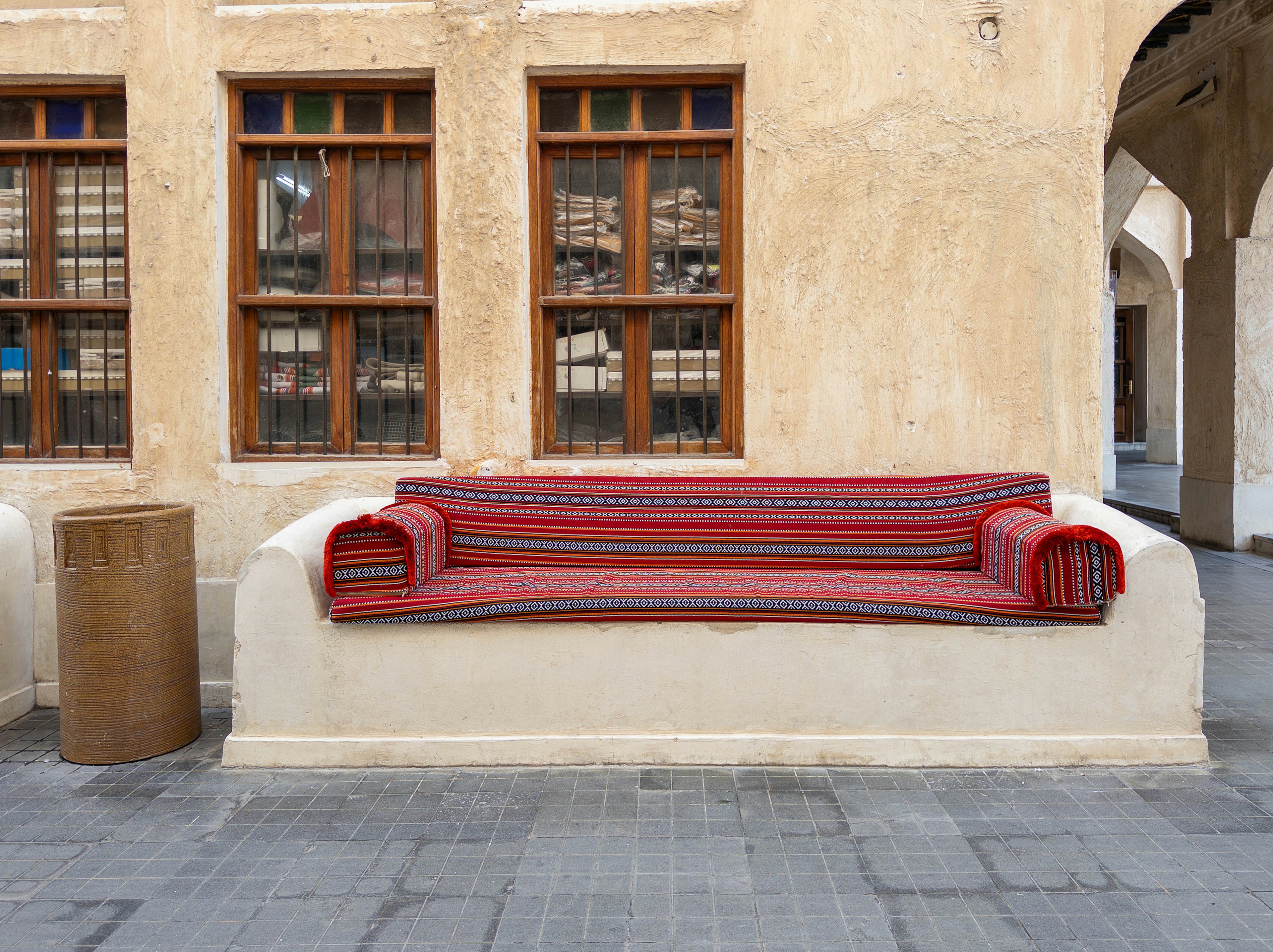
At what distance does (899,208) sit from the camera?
4285 mm

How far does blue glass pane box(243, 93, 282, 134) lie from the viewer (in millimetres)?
4477

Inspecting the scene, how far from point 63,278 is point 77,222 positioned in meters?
0.28

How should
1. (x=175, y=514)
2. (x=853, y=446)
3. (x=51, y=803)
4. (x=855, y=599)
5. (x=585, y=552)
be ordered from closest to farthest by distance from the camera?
(x=51, y=803)
(x=855, y=599)
(x=175, y=514)
(x=585, y=552)
(x=853, y=446)

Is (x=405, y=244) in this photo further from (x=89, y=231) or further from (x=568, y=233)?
(x=89, y=231)

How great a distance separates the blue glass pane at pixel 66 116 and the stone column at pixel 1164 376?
18787mm

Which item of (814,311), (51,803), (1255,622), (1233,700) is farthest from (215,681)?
(1255,622)

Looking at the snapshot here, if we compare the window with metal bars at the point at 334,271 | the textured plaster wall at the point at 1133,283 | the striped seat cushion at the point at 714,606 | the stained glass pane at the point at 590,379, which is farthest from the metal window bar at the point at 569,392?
the textured plaster wall at the point at 1133,283

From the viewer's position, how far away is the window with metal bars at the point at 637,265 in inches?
175

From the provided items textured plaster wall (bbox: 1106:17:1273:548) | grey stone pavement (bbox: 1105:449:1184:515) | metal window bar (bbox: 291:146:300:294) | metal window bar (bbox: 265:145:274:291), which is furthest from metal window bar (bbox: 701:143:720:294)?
grey stone pavement (bbox: 1105:449:1184:515)

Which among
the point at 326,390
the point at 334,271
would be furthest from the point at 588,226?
the point at 326,390

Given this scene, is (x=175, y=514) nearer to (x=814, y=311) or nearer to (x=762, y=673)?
(x=762, y=673)

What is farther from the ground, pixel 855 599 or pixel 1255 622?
pixel 855 599

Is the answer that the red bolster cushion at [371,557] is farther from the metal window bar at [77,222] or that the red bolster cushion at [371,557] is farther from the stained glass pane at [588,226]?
the metal window bar at [77,222]

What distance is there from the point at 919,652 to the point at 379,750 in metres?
2.08
